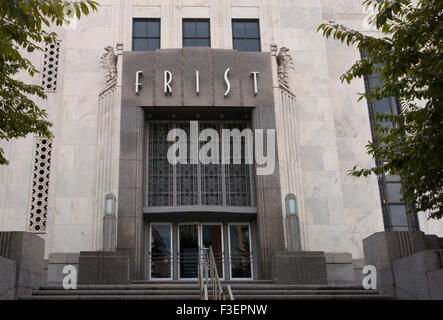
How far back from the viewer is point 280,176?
19.9 metres

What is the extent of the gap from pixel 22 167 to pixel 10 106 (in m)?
8.98

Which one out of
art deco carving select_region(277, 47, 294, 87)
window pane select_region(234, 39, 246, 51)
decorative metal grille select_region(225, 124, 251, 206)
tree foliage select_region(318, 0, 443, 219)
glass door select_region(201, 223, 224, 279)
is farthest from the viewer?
window pane select_region(234, 39, 246, 51)

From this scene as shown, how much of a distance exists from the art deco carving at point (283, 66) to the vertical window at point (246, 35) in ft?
5.05

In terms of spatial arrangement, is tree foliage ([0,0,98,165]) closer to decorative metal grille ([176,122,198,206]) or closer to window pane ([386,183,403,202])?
decorative metal grille ([176,122,198,206])

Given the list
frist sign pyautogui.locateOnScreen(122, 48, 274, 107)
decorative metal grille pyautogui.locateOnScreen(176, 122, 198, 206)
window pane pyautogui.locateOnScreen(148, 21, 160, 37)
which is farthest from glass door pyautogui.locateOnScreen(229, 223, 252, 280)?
window pane pyautogui.locateOnScreen(148, 21, 160, 37)

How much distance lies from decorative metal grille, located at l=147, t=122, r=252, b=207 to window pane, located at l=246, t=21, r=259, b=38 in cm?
593

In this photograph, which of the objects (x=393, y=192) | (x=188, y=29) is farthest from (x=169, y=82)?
(x=393, y=192)

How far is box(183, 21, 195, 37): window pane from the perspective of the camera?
75.2ft

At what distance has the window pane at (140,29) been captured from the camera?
22.7m

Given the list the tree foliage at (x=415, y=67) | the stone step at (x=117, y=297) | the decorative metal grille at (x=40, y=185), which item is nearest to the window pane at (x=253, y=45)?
the decorative metal grille at (x=40, y=185)

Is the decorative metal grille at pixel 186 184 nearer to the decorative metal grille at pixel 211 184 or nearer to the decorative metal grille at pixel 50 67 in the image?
the decorative metal grille at pixel 211 184

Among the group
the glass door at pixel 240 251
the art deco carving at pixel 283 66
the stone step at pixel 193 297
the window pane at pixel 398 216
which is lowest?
the stone step at pixel 193 297

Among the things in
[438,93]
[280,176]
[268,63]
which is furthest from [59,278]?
[438,93]

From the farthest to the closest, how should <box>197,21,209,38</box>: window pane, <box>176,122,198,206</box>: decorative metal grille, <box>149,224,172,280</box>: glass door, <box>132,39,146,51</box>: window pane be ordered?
<box>197,21,209,38</box>: window pane, <box>132,39,146,51</box>: window pane, <box>176,122,198,206</box>: decorative metal grille, <box>149,224,172,280</box>: glass door
